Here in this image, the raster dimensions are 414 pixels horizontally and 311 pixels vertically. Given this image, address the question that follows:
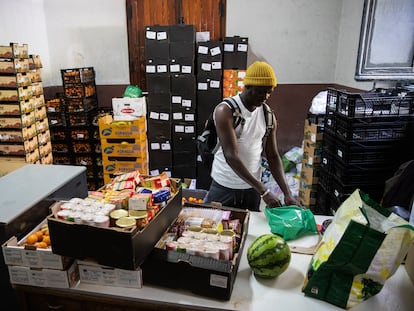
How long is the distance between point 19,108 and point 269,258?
353 centimetres

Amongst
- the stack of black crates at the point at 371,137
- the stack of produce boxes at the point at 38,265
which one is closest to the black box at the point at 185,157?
the stack of black crates at the point at 371,137

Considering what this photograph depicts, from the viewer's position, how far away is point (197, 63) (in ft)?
13.6

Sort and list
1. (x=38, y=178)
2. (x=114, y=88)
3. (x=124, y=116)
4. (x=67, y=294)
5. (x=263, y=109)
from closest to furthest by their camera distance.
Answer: (x=67, y=294) < (x=38, y=178) < (x=263, y=109) < (x=124, y=116) < (x=114, y=88)

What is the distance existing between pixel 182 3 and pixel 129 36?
34.2 inches

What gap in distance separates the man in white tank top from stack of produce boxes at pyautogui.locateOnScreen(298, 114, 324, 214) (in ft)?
4.32

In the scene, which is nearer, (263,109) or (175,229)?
(175,229)

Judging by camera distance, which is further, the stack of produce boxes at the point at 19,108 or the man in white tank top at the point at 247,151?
the stack of produce boxes at the point at 19,108

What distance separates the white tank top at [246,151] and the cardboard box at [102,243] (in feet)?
3.05

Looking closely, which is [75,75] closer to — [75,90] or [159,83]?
[75,90]

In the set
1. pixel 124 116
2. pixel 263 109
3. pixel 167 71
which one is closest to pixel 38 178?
pixel 263 109

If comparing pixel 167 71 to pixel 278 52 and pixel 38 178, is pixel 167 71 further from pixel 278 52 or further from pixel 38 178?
pixel 38 178

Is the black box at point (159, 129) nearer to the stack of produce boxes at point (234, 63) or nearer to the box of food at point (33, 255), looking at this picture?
the stack of produce boxes at point (234, 63)

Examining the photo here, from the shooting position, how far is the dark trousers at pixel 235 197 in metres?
2.06

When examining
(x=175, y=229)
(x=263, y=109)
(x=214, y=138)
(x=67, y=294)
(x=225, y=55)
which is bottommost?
(x=67, y=294)
